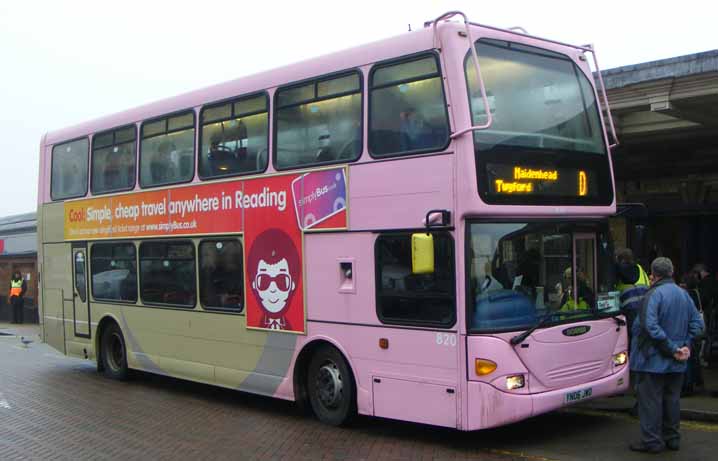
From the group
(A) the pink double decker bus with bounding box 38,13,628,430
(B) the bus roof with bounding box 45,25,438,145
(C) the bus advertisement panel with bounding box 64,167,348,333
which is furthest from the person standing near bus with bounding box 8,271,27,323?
(A) the pink double decker bus with bounding box 38,13,628,430

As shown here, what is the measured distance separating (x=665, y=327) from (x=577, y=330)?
3.30ft

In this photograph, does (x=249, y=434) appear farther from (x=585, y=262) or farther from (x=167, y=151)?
(x=167, y=151)

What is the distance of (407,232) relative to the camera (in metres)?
8.33

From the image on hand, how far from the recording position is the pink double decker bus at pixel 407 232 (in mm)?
7793

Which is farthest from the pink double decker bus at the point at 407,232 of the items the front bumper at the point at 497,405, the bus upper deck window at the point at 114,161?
the bus upper deck window at the point at 114,161

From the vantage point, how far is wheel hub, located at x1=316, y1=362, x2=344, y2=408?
9234 mm

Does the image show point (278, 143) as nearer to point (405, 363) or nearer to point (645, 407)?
point (405, 363)

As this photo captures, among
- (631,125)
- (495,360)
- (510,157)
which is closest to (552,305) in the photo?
(495,360)

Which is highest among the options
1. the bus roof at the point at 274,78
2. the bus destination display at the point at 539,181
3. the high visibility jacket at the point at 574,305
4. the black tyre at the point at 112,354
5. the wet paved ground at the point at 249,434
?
the bus roof at the point at 274,78

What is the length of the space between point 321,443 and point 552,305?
9.51 ft

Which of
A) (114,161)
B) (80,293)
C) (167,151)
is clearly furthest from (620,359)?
(80,293)

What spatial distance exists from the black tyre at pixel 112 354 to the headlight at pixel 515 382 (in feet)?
25.7

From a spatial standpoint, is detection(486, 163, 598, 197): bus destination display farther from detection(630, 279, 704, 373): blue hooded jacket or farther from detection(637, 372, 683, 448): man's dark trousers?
detection(637, 372, 683, 448): man's dark trousers

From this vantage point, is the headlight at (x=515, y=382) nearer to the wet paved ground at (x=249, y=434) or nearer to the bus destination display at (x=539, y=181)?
the wet paved ground at (x=249, y=434)
